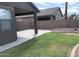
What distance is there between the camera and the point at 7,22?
885 cm

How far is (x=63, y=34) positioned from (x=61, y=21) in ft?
2.71

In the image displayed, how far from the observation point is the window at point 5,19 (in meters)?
8.27

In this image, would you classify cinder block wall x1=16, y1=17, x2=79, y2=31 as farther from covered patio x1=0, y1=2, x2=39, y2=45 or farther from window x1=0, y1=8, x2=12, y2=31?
window x1=0, y1=8, x2=12, y2=31

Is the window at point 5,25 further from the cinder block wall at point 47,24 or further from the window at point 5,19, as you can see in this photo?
the cinder block wall at point 47,24

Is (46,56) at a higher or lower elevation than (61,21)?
lower

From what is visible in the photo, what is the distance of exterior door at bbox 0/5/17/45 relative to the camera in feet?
27.0

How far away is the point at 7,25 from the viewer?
8836 millimetres

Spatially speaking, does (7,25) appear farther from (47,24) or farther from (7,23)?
(47,24)

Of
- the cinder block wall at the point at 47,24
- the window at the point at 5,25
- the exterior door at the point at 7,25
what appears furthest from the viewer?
the cinder block wall at the point at 47,24

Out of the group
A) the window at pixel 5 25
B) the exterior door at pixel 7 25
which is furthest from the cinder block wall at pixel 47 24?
the window at pixel 5 25

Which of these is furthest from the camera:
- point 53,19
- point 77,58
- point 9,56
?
point 53,19

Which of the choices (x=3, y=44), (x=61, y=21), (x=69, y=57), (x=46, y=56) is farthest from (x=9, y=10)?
(x=69, y=57)

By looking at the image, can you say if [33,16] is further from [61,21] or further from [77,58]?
[77,58]

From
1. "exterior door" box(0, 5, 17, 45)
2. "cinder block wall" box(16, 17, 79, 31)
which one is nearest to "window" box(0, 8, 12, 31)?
"exterior door" box(0, 5, 17, 45)
